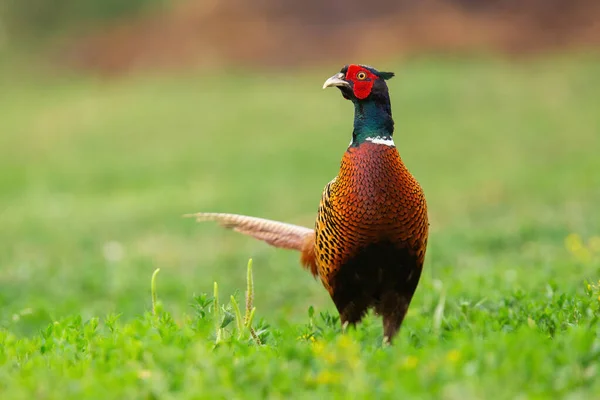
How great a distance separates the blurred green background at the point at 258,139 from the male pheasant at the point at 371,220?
119 centimetres

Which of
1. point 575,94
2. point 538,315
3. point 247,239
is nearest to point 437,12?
point 575,94

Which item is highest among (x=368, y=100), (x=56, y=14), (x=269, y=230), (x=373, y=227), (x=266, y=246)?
(x=56, y=14)

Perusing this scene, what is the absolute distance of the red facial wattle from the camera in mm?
4031

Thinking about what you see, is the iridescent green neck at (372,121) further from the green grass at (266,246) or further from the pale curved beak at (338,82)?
the green grass at (266,246)

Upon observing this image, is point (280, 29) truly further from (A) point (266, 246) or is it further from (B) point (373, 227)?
(B) point (373, 227)

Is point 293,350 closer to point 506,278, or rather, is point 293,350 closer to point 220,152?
point 506,278

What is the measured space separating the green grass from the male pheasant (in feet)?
0.74

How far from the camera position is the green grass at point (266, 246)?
9.09 feet

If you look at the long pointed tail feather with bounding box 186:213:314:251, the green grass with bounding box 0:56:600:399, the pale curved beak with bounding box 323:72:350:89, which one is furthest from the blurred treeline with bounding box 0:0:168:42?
the pale curved beak with bounding box 323:72:350:89

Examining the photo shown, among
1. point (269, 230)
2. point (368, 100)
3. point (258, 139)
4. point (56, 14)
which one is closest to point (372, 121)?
point (368, 100)

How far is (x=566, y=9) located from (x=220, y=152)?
13710mm

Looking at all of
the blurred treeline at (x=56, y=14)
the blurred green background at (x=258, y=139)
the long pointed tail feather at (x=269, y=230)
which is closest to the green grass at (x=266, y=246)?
the blurred green background at (x=258, y=139)

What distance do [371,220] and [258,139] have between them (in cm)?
1436

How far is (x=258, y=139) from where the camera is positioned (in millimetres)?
18047
